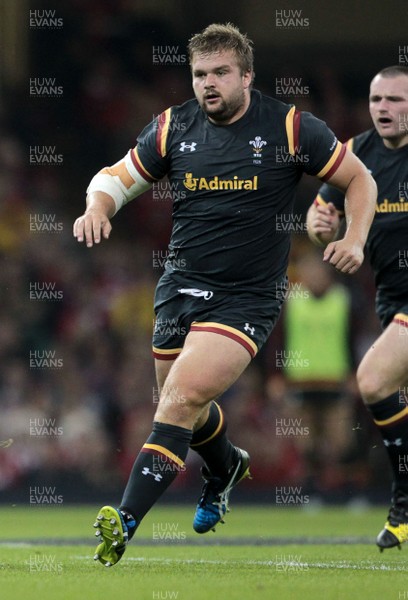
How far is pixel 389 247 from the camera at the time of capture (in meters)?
7.88

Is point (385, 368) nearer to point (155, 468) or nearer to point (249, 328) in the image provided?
point (249, 328)

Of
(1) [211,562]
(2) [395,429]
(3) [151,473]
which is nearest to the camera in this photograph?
(3) [151,473]

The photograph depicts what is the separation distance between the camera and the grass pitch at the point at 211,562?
17.8 ft

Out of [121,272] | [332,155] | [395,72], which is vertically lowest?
[121,272]

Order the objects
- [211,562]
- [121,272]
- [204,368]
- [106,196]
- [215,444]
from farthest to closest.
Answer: [121,272]
[215,444]
[211,562]
[106,196]
[204,368]

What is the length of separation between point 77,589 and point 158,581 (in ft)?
1.45

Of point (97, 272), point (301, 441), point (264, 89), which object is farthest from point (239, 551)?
point (264, 89)

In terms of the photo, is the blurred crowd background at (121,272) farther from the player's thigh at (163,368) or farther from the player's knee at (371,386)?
the player's thigh at (163,368)

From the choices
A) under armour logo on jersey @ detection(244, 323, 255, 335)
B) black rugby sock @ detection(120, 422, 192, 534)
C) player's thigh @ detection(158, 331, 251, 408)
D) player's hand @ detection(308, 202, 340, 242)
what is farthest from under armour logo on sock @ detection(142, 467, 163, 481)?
player's hand @ detection(308, 202, 340, 242)

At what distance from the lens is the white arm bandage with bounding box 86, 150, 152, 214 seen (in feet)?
21.8

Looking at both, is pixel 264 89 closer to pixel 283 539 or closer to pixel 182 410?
pixel 283 539

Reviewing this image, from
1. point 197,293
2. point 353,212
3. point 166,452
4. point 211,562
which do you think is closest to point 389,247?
point 353,212

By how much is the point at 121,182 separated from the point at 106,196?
19 cm

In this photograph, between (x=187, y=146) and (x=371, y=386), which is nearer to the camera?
(x=187, y=146)
